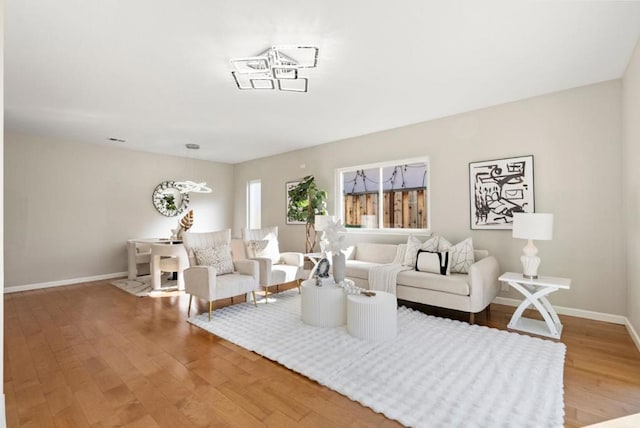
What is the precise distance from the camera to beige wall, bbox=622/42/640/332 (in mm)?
2664

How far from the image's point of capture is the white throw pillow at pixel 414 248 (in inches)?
158

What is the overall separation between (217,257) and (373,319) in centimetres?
213

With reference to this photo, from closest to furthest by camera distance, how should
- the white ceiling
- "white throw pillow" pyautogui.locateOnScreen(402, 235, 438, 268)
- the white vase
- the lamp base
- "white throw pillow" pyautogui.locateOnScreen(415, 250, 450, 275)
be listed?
the white ceiling
the lamp base
the white vase
"white throw pillow" pyautogui.locateOnScreen(415, 250, 450, 275)
"white throw pillow" pyautogui.locateOnScreen(402, 235, 438, 268)

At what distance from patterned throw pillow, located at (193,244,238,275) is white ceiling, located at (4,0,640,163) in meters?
1.84

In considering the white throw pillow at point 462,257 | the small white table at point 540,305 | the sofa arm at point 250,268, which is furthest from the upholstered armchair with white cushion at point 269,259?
the small white table at point 540,305

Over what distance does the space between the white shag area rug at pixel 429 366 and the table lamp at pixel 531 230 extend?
72cm

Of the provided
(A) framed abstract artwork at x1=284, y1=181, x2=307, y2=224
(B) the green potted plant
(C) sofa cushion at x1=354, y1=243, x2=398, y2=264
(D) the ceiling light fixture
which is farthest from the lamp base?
(A) framed abstract artwork at x1=284, y1=181, x2=307, y2=224

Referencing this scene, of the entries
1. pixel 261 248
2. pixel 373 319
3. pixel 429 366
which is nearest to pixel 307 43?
pixel 373 319

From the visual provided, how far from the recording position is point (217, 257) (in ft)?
12.7

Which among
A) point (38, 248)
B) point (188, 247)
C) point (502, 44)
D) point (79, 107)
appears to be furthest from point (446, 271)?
point (38, 248)

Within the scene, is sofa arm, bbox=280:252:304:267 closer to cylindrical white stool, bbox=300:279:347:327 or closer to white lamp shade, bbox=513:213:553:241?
cylindrical white stool, bbox=300:279:347:327

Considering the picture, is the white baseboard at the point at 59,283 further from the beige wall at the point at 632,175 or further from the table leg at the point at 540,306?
the beige wall at the point at 632,175

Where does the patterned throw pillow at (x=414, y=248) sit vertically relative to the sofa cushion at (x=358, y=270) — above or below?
above

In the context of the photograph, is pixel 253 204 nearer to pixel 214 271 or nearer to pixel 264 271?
pixel 264 271
